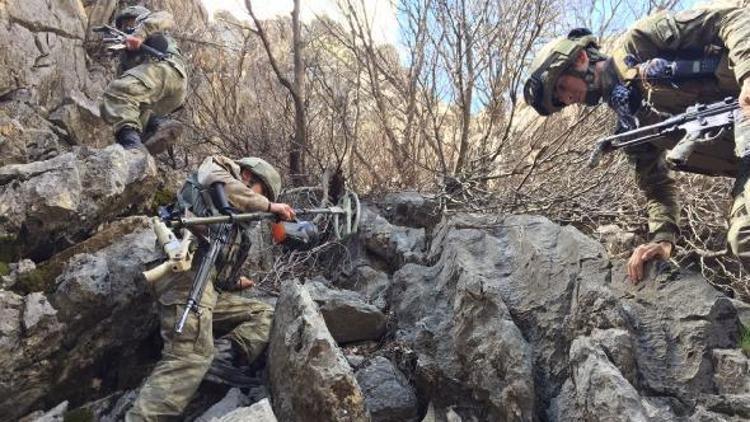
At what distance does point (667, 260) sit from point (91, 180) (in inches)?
179

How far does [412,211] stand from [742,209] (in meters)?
4.44

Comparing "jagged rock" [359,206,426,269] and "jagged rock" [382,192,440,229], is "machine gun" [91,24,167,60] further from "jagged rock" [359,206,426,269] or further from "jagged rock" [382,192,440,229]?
"jagged rock" [382,192,440,229]

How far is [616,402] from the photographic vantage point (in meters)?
3.32

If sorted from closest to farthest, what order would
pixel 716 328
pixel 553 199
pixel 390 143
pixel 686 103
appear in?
pixel 716 328
pixel 686 103
pixel 553 199
pixel 390 143

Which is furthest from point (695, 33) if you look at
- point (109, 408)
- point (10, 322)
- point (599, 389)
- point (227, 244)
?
point (10, 322)

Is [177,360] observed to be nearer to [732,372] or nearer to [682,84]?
[732,372]

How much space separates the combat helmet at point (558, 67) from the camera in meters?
4.46

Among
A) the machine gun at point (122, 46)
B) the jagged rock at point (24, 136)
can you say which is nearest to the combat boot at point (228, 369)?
the jagged rock at point (24, 136)

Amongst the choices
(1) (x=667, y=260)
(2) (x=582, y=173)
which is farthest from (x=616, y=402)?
(2) (x=582, y=173)

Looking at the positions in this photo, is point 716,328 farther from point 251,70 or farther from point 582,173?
point 251,70

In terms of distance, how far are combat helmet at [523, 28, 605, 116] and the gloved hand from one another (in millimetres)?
408

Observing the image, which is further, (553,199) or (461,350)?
(553,199)

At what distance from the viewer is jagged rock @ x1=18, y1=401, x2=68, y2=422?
436 cm

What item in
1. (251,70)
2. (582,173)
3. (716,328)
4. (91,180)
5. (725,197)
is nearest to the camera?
(716,328)
